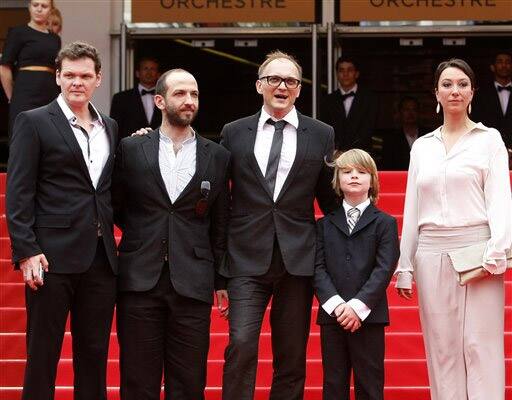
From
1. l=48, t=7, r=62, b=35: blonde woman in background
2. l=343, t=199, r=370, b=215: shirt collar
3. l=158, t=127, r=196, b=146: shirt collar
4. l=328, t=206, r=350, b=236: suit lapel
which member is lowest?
l=328, t=206, r=350, b=236: suit lapel

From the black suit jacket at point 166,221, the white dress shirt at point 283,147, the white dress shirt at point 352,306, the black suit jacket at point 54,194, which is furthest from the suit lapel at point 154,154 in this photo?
the white dress shirt at point 352,306

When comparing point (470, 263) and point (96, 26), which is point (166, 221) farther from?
point (96, 26)

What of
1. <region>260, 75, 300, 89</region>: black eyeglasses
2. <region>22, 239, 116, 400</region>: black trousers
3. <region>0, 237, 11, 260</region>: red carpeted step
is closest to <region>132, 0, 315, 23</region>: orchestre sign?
<region>0, 237, 11, 260</region>: red carpeted step

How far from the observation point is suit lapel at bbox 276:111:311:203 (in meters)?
6.82

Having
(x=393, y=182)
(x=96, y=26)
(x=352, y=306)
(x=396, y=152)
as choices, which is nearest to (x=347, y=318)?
(x=352, y=306)

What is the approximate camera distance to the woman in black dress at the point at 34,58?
11.5 metres

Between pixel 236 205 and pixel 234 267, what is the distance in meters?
0.36

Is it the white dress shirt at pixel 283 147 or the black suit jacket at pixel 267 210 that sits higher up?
the white dress shirt at pixel 283 147

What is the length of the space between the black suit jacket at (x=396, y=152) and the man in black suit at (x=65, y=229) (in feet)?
25.1

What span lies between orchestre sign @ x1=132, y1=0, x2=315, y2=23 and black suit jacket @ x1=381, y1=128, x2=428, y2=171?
78.3 inches

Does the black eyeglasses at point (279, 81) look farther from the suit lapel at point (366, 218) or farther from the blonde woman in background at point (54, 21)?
the blonde woman in background at point (54, 21)

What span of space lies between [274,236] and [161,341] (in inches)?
33.7

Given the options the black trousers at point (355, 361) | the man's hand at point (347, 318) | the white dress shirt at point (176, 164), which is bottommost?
the black trousers at point (355, 361)

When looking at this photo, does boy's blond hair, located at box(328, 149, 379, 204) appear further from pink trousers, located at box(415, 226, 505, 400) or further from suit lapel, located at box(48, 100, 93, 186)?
suit lapel, located at box(48, 100, 93, 186)
